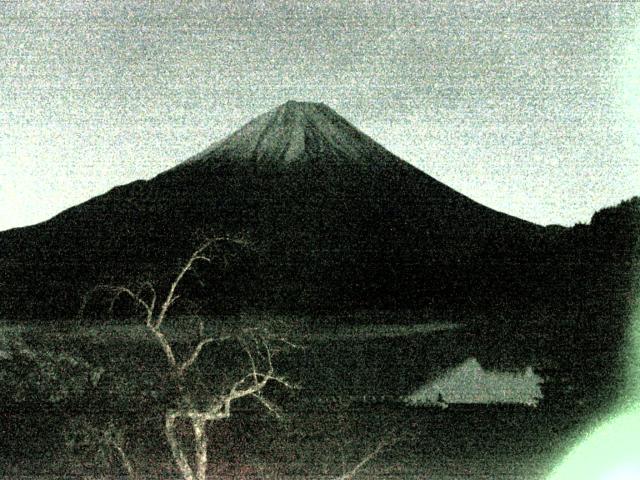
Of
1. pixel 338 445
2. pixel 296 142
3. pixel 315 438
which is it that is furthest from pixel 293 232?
pixel 338 445

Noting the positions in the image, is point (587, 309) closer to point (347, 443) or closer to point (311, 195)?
point (347, 443)

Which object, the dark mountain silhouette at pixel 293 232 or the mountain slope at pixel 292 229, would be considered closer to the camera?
the dark mountain silhouette at pixel 293 232

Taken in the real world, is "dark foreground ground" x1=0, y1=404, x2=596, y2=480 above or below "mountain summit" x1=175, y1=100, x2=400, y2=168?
below

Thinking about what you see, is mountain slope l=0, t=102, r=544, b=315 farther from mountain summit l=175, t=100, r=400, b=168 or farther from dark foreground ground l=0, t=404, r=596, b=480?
dark foreground ground l=0, t=404, r=596, b=480

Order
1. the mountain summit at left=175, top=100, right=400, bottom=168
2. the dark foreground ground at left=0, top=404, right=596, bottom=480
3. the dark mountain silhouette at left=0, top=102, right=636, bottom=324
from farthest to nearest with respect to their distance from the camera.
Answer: the mountain summit at left=175, top=100, right=400, bottom=168, the dark mountain silhouette at left=0, top=102, right=636, bottom=324, the dark foreground ground at left=0, top=404, right=596, bottom=480

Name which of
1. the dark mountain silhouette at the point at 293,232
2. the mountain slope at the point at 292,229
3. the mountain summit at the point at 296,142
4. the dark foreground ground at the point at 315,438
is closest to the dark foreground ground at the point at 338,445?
the dark foreground ground at the point at 315,438

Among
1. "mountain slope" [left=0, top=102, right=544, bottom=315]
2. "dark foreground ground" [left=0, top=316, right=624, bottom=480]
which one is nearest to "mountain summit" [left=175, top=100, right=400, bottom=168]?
"mountain slope" [left=0, top=102, right=544, bottom=315]

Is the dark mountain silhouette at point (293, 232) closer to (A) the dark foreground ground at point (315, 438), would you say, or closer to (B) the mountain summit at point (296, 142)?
(B) the mountain summit at point (296, 142)
